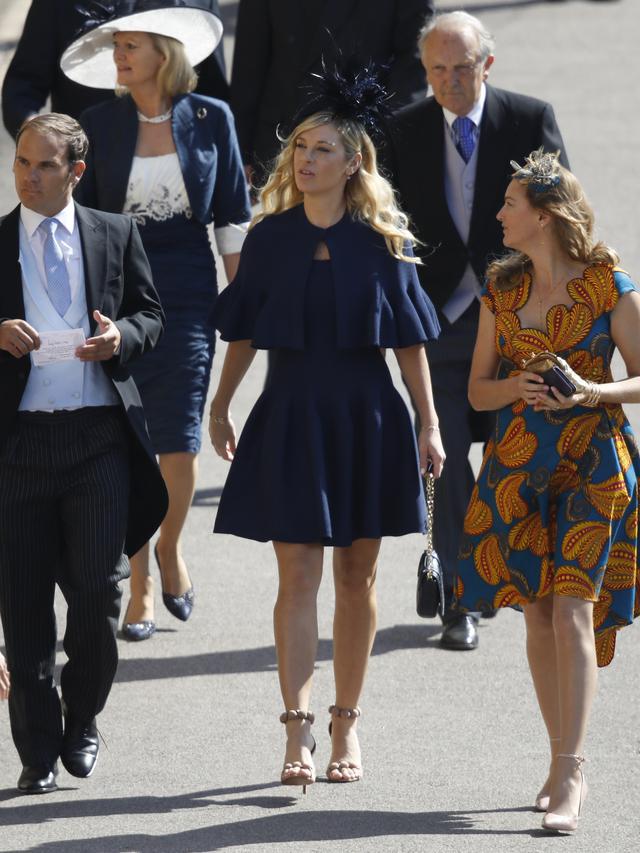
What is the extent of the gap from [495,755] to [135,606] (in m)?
1.82

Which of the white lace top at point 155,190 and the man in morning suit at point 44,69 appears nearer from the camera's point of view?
the white lace top at point 155,190

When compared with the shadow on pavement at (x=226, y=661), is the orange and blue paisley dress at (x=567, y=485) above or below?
above

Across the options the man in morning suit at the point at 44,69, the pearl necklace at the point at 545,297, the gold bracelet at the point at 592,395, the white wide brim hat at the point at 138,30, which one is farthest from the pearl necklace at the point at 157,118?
the gold bracelet at the point at 592,395

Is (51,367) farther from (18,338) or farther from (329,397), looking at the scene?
(329,397)

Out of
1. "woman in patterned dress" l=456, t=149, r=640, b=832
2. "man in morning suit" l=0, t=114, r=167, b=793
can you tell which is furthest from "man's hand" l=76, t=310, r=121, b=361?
"woman in patterned dress" l=456, t=149, r=640, b=832

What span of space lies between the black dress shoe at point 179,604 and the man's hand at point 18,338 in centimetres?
209

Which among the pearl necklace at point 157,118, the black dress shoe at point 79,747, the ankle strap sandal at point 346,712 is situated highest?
the pearl necklace at point 157,118

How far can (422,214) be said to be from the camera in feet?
24.4

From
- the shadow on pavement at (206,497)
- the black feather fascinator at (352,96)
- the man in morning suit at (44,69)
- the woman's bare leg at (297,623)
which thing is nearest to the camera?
the woman's bare leg at (297,623)

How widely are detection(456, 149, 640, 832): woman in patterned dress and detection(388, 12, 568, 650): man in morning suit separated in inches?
60.1

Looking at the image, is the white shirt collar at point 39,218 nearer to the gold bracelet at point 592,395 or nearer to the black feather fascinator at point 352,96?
the black feather fascinator at point 352,96

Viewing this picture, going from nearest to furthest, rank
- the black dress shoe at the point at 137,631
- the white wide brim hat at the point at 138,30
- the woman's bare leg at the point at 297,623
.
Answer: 1. the woman's bare leg at the point at 297,623
2. the white wide brim hat at the point at 138,30
3. the black dress shoe at the point at 137,631

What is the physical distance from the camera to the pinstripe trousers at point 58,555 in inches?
225

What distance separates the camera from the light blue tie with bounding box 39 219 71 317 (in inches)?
225
